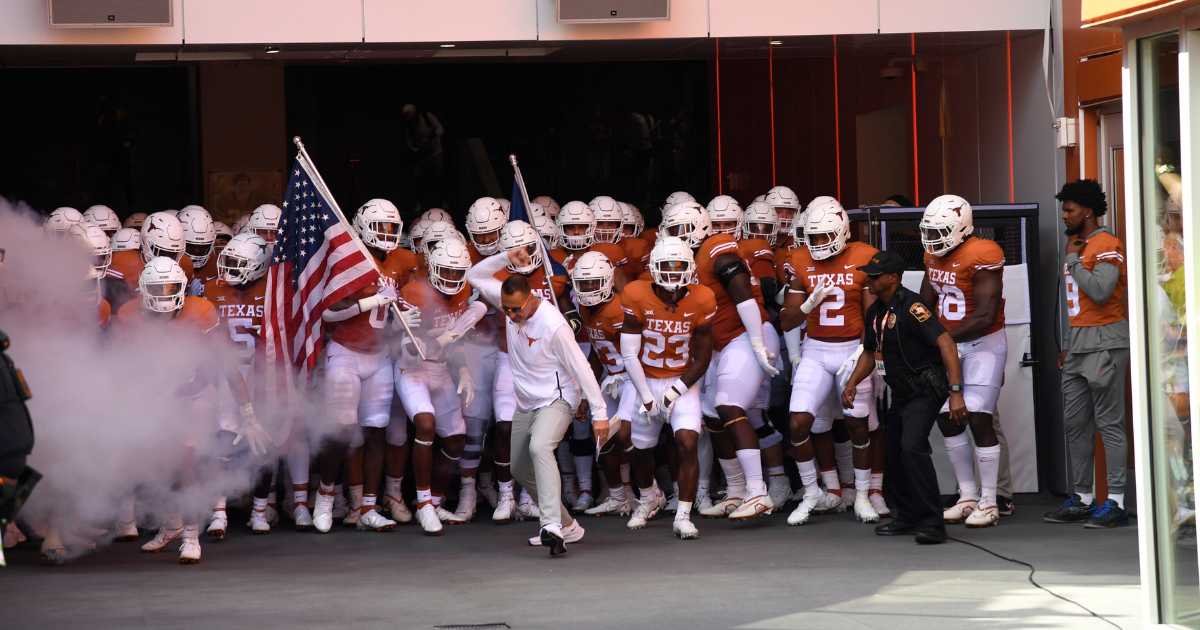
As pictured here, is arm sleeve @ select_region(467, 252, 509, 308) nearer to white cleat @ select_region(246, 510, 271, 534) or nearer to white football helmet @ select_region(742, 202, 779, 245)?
white cleat @ select_region(246, 510, 271, 534)

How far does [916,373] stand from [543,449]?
2354mm

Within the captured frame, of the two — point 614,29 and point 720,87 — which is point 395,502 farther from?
point 720,87

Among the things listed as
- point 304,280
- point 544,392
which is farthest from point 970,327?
point 304,280

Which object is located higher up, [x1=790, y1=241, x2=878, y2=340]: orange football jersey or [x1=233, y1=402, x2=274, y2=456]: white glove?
[x1=790, y1=241, x2=878, y2=340]: orange football jersey

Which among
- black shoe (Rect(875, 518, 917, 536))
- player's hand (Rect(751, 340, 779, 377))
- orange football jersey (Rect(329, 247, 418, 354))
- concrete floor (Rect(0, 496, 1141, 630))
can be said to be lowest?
concrete floor (Rect(0, 496, 1141, 630))

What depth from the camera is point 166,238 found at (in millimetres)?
9508

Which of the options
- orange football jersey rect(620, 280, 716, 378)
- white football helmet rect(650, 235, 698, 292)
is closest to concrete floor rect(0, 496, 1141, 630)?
orange football jersey rect(620, 280, 716, 378)

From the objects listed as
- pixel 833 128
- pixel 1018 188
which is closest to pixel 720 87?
pixel 833 128

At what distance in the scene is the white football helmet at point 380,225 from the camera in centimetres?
970

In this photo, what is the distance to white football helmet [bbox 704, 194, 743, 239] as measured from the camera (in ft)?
34.5

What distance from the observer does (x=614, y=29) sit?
1028 cm

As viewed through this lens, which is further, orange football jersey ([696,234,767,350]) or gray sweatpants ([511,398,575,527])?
orange football jersey ([696,234,767,350])

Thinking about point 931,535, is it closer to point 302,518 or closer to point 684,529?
point 684,529

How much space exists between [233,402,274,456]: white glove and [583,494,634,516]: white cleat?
2.41 meters
